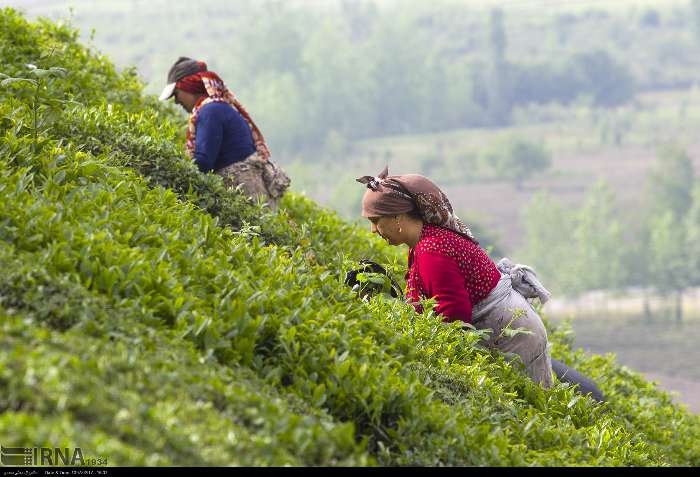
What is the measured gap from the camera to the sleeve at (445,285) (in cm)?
646

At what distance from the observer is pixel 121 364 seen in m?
3.97

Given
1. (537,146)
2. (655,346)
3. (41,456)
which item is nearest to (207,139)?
(41,456)

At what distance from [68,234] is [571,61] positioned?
191 m

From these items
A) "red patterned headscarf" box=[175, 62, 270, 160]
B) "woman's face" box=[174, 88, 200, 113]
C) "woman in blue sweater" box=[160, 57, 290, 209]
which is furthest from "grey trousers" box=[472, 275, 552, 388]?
"woman's face" box=[174, 88, 200, 113]

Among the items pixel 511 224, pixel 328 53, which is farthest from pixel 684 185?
pixel 328 53

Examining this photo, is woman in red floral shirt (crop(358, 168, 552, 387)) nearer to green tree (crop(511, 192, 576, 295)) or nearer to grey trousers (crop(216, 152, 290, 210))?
grey trousers (crop(216, 152, 290, 210))

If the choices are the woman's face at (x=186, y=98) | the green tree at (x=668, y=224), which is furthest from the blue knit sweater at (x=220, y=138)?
the green tree at (x=668, y=224)

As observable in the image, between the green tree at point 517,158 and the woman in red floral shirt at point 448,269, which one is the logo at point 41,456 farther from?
the green tree at point 517,158

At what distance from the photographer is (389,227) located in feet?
22.2

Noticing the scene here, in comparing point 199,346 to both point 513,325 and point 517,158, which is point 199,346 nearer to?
point 513,325

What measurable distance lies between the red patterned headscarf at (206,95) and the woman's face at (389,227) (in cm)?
229

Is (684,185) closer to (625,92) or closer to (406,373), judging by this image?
(625,92)

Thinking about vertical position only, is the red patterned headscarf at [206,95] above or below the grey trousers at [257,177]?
above

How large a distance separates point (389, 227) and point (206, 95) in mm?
2821
